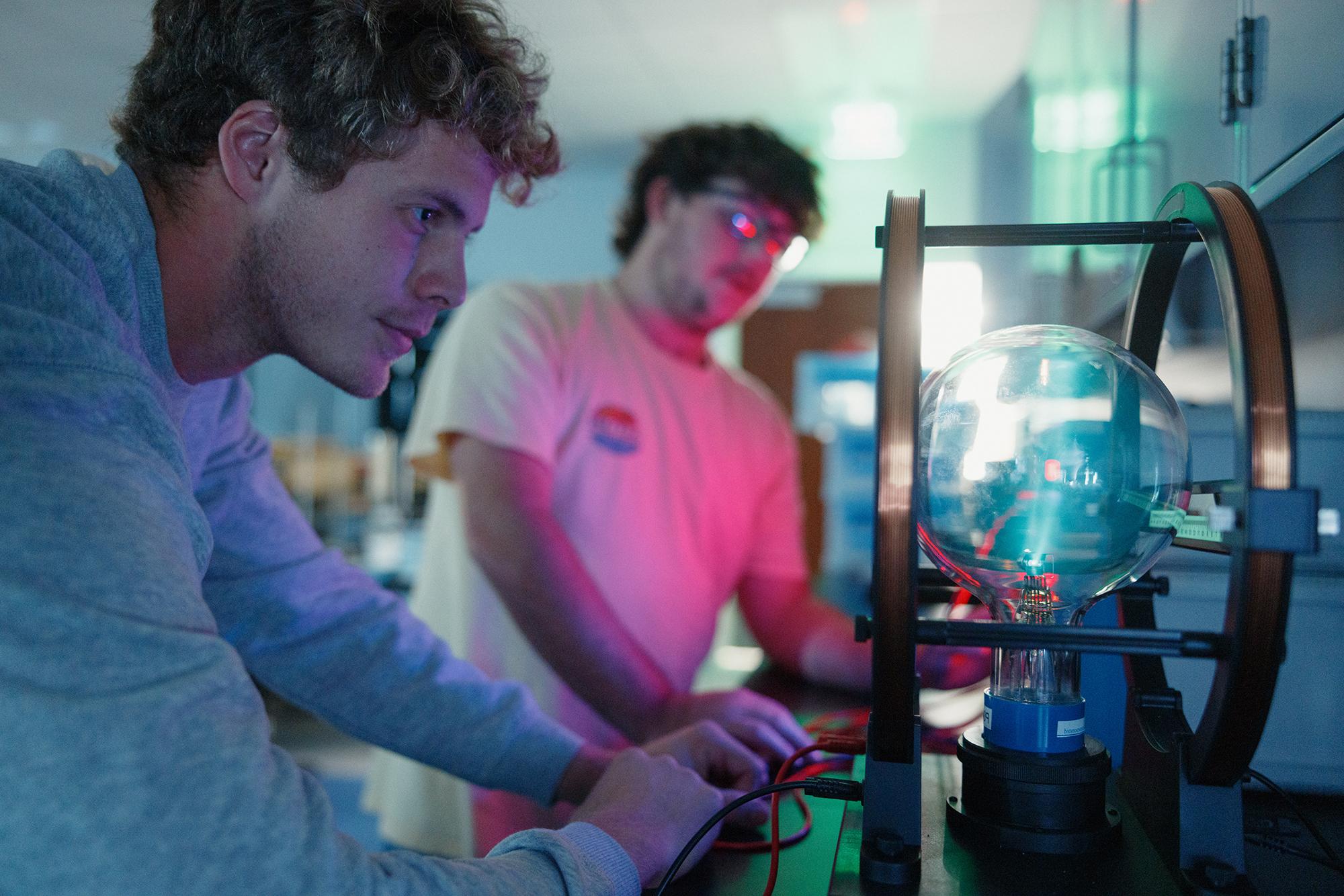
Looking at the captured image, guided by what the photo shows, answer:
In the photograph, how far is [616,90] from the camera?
4.01m

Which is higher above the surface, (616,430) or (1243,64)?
(1243,64)

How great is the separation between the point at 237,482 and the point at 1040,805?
2.58 ft

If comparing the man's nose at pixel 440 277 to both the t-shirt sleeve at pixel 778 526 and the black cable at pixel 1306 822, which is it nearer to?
the black cable at pixel 1306 822

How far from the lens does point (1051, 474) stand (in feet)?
1.90

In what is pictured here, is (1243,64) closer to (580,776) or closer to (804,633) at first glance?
(580,776)

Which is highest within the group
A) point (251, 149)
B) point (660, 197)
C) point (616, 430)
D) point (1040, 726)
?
point (660, 197)

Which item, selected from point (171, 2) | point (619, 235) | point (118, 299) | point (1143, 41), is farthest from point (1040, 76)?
point (118, 299)

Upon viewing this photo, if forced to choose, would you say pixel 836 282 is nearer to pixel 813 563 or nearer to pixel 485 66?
pixel 813 563

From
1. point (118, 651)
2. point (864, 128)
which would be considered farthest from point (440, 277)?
point (864, 128)

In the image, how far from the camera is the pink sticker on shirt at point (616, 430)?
1571mm

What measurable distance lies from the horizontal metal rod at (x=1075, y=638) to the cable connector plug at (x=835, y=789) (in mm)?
144

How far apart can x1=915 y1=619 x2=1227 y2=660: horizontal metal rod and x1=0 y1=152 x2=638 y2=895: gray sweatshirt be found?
27cm

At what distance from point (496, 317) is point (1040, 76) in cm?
136

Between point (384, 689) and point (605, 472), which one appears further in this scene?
point (605, 472)
